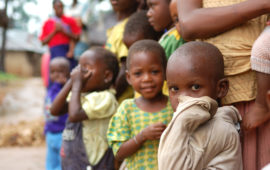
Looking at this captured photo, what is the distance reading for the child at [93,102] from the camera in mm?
2754

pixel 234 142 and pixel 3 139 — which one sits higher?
pixel 234 142

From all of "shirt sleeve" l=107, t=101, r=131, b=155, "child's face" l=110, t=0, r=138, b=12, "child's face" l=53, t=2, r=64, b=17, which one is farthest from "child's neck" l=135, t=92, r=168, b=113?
"child's face" l=53, t=2, r=64, b=17

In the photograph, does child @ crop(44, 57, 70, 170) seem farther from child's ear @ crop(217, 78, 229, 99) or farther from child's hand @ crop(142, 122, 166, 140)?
child's ear @ crop(217, 78, 229, 99)

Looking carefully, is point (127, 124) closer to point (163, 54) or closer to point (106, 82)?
point (163, 54)

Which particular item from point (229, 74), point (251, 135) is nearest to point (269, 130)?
point (251, 135)

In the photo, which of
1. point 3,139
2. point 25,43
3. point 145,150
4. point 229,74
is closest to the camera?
point 229,74

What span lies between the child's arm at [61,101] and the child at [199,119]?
4.20ft

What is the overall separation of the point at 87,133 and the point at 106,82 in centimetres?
49

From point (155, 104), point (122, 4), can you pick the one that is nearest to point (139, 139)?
point (155, 104)

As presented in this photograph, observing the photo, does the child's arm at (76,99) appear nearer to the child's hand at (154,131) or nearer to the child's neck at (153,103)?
the child's neck at (153,103)

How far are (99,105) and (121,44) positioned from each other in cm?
82

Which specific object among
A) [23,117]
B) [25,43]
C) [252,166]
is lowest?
[25,43]

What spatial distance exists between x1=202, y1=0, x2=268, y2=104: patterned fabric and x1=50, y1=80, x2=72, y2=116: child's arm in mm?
1461

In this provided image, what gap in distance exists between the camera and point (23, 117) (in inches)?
406
